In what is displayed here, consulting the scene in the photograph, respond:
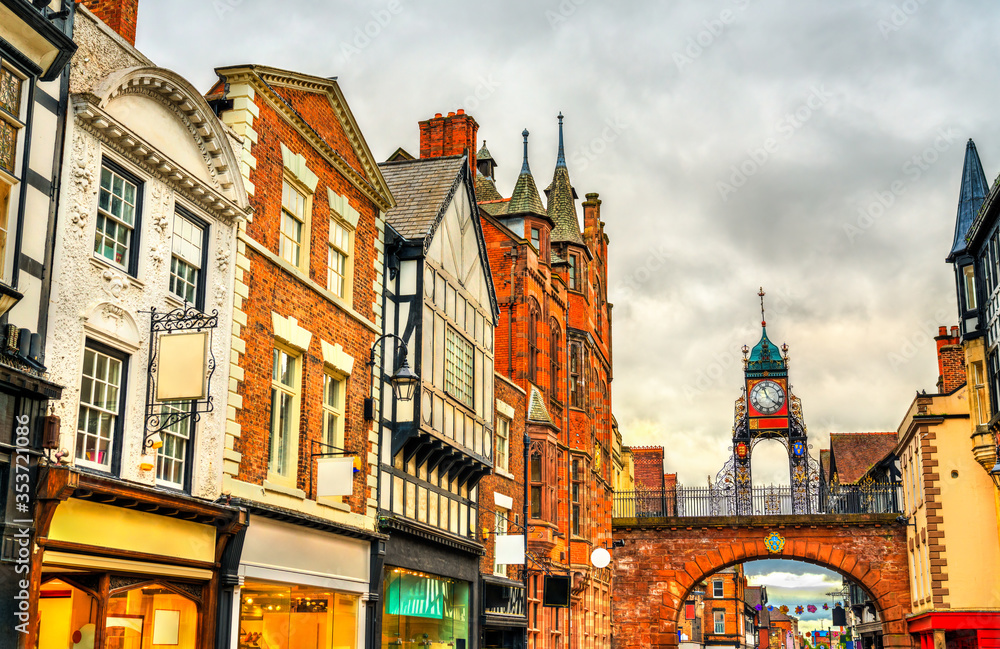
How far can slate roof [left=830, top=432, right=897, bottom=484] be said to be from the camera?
61.7 meters

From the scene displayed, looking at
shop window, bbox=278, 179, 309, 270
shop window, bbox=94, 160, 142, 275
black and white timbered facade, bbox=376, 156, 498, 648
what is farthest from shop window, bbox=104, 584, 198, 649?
black and white timbered facade, bbox=376, 156, 498, 648

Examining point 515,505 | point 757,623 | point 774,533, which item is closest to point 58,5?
point 515,505

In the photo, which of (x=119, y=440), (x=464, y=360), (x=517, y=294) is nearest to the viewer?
(x=119, y=440)

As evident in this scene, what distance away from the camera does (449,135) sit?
28.6 meters

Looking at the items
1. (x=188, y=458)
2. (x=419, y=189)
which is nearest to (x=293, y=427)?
(x=188, y=458)

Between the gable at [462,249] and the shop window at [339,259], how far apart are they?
8.43 ft

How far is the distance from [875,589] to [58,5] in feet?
126

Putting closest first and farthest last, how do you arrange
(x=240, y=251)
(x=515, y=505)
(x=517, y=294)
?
(x=240, y=251)
(x=515, y=505)
(x=517, y=294)

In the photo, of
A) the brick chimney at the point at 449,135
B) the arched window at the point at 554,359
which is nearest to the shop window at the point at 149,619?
the brick chimney at the point at 449,135

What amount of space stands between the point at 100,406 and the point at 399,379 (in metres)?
5.53

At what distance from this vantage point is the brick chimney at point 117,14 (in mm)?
13852

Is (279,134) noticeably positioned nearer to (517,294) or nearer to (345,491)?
(345,491)

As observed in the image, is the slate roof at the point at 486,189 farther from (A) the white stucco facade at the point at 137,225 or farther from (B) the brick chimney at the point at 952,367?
(A) the white stucco facade at the point at 137,225

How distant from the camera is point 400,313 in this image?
2028 cm
